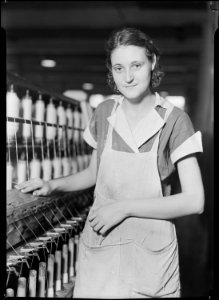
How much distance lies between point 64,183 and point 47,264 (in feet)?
1.51

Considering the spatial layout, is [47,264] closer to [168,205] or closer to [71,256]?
[71,256]

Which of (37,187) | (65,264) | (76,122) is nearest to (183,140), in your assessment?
(37,187)

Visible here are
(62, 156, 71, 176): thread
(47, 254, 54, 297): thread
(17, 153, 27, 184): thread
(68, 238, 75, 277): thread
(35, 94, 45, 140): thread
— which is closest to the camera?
(47, 254, 54, 297): thread

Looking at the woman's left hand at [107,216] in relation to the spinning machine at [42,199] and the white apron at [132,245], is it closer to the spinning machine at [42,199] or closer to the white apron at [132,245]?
the white apron at [132,245]

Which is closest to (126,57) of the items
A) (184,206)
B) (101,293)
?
(184,206)

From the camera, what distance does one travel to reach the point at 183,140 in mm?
1438

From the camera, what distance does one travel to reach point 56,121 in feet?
8.84

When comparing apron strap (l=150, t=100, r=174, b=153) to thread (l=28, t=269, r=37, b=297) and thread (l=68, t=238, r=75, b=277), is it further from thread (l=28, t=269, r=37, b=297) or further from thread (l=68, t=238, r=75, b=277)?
thread (l=68, t=238, r=75, b=277)

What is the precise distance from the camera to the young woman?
4.61 feet

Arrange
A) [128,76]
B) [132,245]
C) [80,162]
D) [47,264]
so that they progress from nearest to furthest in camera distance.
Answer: [128,76], [132,245], [47,264], [80,162]

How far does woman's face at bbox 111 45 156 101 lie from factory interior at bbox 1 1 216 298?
12.5 inches

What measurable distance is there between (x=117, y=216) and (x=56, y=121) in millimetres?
1346

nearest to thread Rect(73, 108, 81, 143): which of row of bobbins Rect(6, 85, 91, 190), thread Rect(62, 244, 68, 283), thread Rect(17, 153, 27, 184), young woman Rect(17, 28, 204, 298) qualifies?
row of bobbins Rect(6, 85, 91, 190)

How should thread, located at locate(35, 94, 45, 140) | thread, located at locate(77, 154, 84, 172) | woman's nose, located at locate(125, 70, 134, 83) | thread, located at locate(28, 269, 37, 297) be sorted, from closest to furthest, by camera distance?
woman's nose, located at locate(125, 70, 134, 83)
thread, located at locate(28, 269, 37, 297)
thread, located at locate(35, 94, 45, 140)
thread, located at locate(77, 154, 84, 172)
